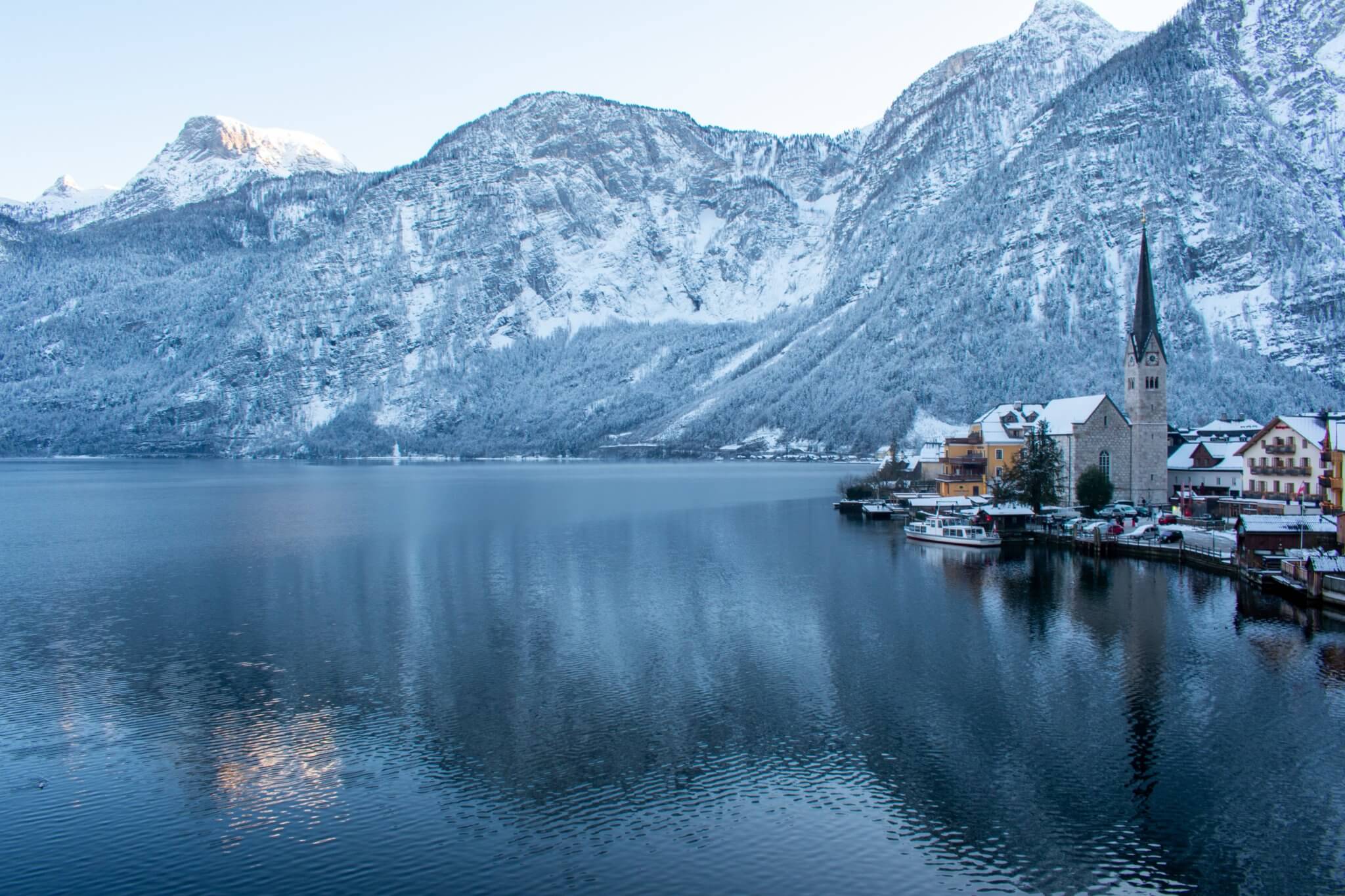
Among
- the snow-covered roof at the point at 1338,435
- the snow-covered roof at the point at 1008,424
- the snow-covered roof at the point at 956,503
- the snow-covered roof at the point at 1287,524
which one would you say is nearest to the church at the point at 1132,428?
the snow-covered roof at the point at 956,503

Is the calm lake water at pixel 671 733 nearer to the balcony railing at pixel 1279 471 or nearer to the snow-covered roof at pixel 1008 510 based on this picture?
the snow-covered roof at pixel 1008 510

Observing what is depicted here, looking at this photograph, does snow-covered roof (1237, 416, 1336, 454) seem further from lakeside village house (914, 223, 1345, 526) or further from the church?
the church

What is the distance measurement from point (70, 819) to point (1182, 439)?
99.1 m

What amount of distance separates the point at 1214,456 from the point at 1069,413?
13878 mm

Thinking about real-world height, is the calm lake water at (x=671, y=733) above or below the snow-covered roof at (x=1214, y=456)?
below

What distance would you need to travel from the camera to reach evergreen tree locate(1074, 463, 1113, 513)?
79688 mm

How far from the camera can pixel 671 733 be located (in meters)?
29.7

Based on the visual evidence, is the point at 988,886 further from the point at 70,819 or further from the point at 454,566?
the point at 454,566

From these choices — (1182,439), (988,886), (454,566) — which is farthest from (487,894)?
(1182,439)

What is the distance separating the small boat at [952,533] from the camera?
72713mm

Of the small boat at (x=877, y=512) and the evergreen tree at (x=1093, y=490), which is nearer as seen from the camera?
the evergreen tree at (x=1093, y=490)

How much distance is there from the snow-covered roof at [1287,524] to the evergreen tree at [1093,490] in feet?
67.4

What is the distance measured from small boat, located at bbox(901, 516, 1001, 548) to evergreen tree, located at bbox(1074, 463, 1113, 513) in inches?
387

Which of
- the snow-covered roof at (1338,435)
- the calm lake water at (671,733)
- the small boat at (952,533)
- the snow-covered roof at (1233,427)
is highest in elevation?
the snow-covered roof at (1233,427)
